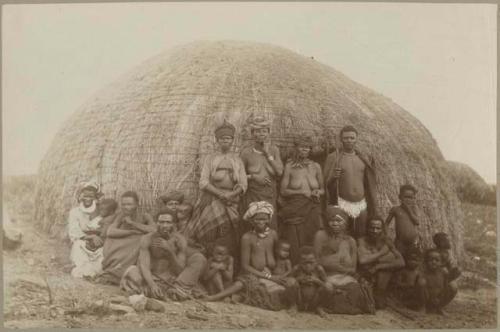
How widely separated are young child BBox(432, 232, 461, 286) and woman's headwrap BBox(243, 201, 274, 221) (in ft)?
6.16

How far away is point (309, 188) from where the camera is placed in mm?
8562

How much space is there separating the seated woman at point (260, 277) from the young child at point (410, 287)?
116 cm

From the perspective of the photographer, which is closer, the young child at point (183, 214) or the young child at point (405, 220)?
the young child at point (183, 214)

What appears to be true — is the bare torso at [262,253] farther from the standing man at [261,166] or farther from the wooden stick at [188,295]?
the wooden stick at [188,295]

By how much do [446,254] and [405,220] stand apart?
1.96 ft

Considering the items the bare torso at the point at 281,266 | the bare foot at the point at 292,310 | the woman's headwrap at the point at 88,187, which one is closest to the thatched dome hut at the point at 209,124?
the woman's headwrap at the point at 88,187

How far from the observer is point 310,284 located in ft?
27.3

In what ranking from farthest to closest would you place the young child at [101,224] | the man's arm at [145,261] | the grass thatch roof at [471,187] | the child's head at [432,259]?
the grass thatch roof at [471,187] → the child's head at [432,259] → the young child at [101,224] → the man's arm at [145,261]

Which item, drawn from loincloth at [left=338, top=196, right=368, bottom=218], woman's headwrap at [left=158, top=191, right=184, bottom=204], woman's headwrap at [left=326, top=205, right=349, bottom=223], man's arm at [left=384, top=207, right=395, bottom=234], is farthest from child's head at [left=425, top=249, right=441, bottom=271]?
woman's headwrap at [left=158, top=191, right=184, bottom=204]

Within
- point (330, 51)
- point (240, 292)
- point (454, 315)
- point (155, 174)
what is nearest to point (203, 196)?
point (155, 174)

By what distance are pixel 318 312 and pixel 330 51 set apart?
3016 millimetres

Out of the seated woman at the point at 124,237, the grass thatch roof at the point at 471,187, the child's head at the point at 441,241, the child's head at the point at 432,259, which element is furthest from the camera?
the grass thatch roof at the point at 471,187

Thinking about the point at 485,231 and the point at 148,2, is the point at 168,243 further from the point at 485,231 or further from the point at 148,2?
the point at 485,231

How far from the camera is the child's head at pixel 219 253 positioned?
832 centimetres
